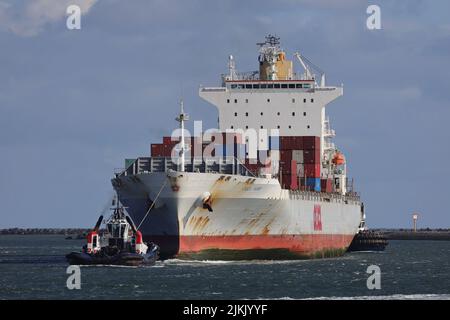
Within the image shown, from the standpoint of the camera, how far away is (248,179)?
173ft

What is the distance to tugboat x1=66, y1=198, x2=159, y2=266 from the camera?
163 ft

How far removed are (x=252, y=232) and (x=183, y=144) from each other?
5833 mm

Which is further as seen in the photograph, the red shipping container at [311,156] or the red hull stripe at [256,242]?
the red shipping container at [311,156]

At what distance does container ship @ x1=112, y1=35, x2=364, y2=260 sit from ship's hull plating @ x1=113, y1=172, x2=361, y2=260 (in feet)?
0.16

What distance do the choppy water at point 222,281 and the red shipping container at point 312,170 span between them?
25.9ft

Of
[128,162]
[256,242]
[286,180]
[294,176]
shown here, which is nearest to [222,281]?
[256,242]

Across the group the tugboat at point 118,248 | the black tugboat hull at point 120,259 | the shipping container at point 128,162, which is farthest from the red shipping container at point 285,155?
the black tugboat hull at point 120,259

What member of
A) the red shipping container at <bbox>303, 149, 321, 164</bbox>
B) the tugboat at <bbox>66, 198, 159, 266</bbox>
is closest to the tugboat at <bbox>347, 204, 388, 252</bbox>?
the red shipping container at <bbox>303, 149, 321, 164</bbox>

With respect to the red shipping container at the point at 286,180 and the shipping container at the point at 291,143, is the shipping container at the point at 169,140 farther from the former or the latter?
the shipping container at the point at 291,143

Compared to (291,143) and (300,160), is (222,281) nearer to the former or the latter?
(291,143)

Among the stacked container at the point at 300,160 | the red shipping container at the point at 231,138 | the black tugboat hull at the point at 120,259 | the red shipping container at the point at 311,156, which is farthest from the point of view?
the red shipping container at the point at 311,156

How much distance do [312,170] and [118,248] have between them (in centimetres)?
1611

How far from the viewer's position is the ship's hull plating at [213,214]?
5150cm
